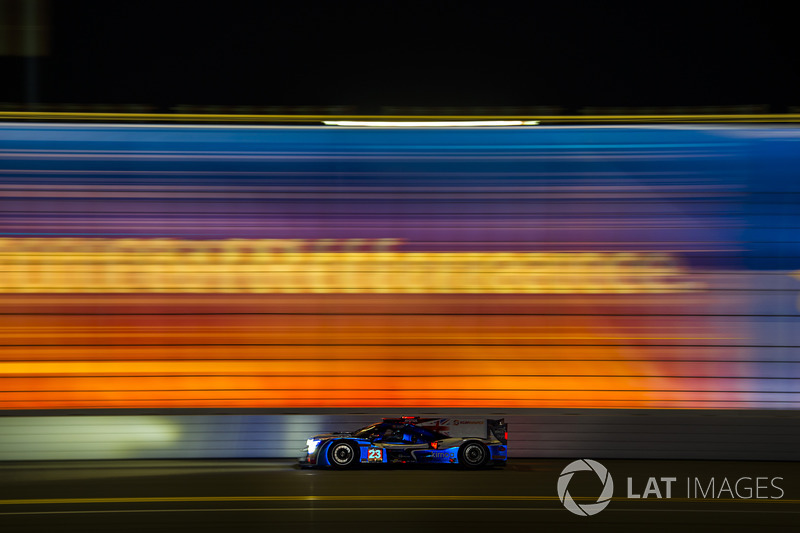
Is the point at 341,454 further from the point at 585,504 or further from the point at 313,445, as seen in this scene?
the point at 585,504

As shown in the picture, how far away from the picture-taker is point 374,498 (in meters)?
9.10

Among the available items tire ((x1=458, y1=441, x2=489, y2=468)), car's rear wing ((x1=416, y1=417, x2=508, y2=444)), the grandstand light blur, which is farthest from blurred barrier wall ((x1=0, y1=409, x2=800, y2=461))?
the grandstand light blur

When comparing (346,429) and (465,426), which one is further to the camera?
(346,429)

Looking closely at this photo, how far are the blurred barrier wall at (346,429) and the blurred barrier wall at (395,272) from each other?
0.61ft

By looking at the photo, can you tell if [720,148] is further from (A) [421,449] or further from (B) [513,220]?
(A) [421,449]

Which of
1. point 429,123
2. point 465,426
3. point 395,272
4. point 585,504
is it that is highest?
point 429,123

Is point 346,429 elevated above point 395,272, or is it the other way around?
point 395,272

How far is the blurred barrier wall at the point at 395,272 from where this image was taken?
37.4 feet

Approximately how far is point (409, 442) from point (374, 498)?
211 centimetres

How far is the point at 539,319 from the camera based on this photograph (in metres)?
11.6

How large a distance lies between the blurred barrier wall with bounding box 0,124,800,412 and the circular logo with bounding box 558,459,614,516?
78 cm

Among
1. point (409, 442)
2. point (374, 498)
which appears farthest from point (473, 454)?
point (374, 498)

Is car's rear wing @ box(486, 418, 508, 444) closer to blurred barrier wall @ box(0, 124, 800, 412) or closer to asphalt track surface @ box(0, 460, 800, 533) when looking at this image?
blurred barrier wall @ box(0, 124, 800, 412)

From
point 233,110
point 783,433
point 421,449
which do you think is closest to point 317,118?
point 233,110
